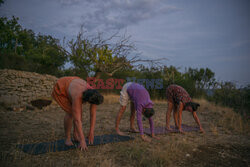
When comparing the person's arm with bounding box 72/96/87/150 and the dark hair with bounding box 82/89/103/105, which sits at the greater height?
the dark hair with bounding box 82/89/103/105

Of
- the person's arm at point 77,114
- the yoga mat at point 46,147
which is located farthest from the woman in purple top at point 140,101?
the person's arm at point 77,114

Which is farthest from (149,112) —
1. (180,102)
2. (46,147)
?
(46,147)

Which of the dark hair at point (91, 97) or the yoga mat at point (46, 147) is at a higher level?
the dark hair at point (91, 97)

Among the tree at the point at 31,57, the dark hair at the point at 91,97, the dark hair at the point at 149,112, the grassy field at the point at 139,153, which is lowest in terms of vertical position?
the grassy field at the point at 139,153

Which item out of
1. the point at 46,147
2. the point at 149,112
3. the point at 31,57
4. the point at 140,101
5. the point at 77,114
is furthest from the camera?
the point at 31,57

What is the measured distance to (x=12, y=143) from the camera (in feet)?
11.0

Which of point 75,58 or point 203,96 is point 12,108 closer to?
point 75,58

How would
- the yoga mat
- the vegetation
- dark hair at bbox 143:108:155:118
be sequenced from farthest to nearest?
the vegetation < dark hair at bbox 143:108:155:118 < the yoga mat

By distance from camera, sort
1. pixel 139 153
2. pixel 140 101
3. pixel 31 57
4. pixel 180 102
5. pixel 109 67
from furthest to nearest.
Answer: pixel 31 57 < pixel 109 67 < pixel 180 102 < pixel 140 101 < pixel 139 153

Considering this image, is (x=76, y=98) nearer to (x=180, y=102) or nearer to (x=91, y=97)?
(x=91, y=97)

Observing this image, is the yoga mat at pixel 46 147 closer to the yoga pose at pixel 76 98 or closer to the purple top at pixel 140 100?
the yoga pose at pixel 76 98

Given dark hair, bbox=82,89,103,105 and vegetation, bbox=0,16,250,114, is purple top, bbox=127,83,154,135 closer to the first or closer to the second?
dark hair, bbox=82,89,103,105

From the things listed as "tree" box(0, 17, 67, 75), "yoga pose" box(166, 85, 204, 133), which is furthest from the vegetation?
"yoga pose" box(166, 85, 204, 133)

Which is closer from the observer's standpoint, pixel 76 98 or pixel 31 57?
pixel 76 98
